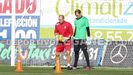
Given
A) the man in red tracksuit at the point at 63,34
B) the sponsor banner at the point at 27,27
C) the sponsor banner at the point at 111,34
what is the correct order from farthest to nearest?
1. the sponsor banner at the point at 27,27
2. the sponsor banner at the point at 111,34
3. the man in red tracksuit at the point at 63,34

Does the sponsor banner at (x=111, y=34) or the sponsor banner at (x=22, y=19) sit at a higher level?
the sponsor banner at (x=22, y=19)

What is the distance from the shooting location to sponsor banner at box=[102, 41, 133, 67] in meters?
18.0

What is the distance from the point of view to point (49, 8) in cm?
1834

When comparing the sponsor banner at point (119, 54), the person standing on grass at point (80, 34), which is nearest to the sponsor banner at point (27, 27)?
the person standing on grass at point (80, 34)

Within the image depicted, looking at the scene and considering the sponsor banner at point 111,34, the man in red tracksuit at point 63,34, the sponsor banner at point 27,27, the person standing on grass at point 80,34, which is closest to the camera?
the man in red tracksuit at point 63,34

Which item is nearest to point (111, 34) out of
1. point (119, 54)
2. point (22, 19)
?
point (119, 54)

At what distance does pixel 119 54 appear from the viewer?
18109 mm

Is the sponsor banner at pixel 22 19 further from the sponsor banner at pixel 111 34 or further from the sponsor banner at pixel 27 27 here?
the sponsor banner at pixel 111 34

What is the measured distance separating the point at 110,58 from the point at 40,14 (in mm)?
2828

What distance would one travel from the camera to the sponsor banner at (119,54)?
18.0 metres

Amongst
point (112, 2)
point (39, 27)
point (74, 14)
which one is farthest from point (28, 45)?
point (112, 2)

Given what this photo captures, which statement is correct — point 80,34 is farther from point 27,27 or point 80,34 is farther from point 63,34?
point 27,27

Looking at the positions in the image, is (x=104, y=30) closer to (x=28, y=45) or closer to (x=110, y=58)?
(x=110, y=58)

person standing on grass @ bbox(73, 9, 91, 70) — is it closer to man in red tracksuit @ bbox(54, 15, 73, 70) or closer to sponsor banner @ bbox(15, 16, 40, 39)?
man in red tracksuit @ bbox(54, 15, 73, 70)
